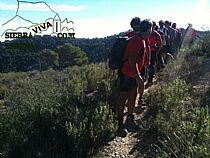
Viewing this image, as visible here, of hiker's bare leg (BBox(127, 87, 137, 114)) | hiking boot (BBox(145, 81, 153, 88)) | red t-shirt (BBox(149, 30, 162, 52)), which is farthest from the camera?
hiking boot (BBox(145, 81, 153, 88))

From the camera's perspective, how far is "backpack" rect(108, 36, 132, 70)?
20.6 ft

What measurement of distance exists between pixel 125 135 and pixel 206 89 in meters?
2.37

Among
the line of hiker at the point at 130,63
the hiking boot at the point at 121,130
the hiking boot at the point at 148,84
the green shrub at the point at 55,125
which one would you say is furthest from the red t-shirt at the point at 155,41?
the hiking boot at the point at 121,130

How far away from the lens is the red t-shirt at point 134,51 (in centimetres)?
607

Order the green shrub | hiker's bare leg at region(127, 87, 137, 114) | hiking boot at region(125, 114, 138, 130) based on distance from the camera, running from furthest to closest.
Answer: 1. hiking boot at region(125, 114, 138, 130)
2. hiker's bare leg at region(127, 87, 137, 114)
3. the green shrub

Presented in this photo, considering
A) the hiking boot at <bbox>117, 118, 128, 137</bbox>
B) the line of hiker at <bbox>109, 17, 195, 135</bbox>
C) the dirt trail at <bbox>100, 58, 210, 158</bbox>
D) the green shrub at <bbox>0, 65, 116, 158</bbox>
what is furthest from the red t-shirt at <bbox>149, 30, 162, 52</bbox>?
the hiking boot at <bbox>117, 118, 128, 137</bbox>

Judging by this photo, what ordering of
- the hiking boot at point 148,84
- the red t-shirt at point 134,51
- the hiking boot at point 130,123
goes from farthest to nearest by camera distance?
the hiking boot at point 148,84 < the hiking boot at point 130,123 < the red t-shirt at point 134,51

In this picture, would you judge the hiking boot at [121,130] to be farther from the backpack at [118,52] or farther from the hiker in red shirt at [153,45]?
the hiker in red shirt at [153,45]

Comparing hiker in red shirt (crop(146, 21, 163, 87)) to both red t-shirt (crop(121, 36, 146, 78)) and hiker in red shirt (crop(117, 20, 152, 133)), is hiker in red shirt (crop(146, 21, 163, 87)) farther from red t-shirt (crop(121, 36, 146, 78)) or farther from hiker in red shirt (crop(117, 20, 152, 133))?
red t-shirt (crop(121, 36, 146, 78))

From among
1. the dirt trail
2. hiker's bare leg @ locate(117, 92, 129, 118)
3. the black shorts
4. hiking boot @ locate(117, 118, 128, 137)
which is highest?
the black shorts

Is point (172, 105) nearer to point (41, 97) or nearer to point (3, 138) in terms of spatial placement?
point (41, 97)

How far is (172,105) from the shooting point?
6598 mm

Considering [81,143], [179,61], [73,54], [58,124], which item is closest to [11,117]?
[58,124]

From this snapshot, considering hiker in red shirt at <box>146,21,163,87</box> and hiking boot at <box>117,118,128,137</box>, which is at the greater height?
hiker in red shirt at <box>146,21,163,87</box>
